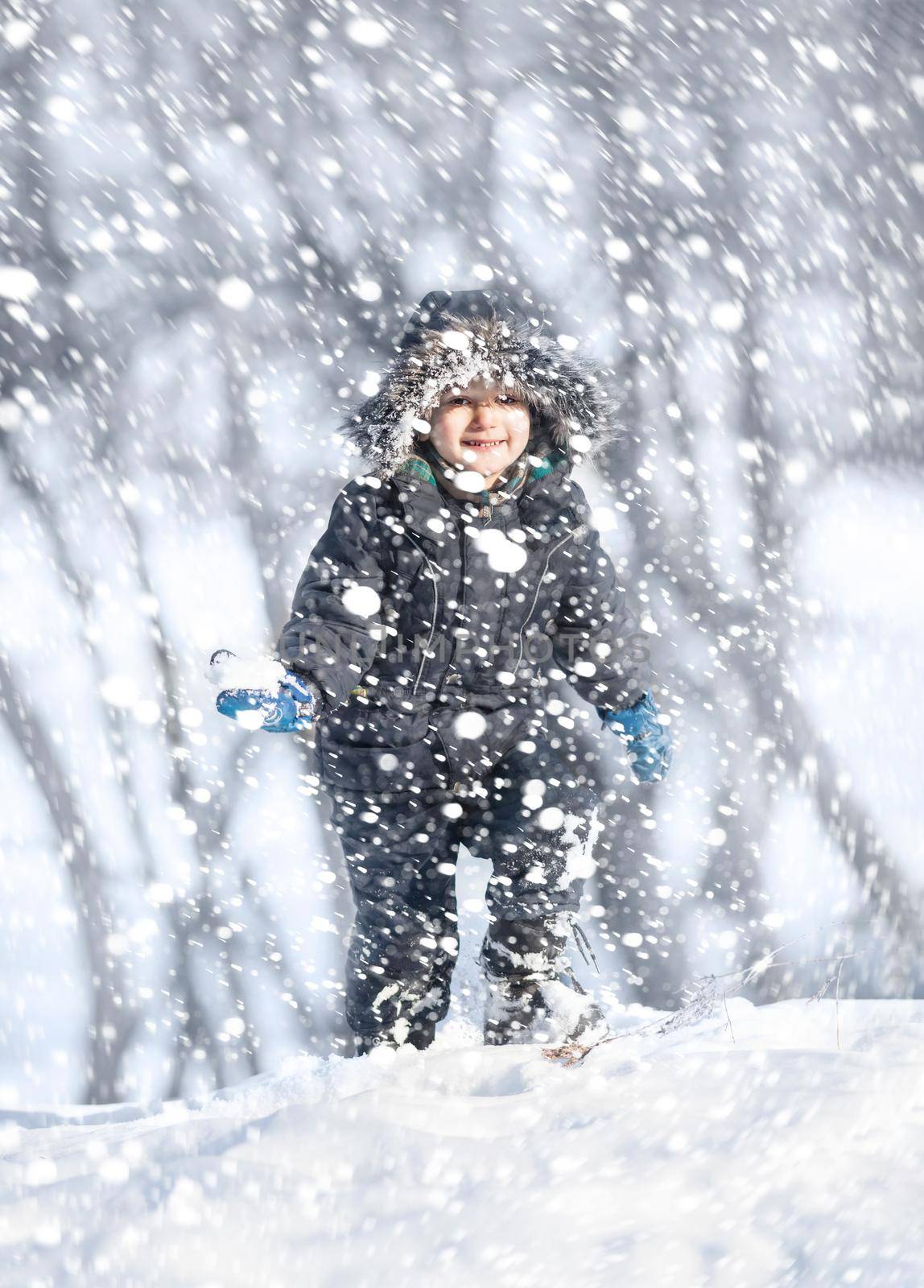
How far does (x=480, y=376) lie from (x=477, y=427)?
4.0 inches

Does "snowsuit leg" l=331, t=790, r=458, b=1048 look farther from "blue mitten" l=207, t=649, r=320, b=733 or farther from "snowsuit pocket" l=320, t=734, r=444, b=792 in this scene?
"blue mitten" l=207, t=649, r=320, b=733

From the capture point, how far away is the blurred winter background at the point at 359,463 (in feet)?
10.6

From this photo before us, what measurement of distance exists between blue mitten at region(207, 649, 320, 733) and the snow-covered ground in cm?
60

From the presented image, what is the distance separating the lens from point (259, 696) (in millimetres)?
1444

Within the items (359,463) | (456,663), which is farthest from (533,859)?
(359,463)

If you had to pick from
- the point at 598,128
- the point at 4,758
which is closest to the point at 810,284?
the point at 598,128

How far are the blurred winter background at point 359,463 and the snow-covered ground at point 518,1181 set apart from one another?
174cm

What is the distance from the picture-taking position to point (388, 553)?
1664 mm

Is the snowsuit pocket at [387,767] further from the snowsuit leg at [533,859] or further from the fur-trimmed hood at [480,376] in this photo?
the fur-trimmed hood at [480,376]

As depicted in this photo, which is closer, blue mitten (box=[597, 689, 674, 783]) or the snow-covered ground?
the snow-covered ground

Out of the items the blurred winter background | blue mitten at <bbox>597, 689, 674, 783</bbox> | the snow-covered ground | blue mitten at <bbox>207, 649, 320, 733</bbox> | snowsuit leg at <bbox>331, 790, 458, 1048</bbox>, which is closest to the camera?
the snow-covered ground

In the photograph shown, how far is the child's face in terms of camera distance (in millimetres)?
1654

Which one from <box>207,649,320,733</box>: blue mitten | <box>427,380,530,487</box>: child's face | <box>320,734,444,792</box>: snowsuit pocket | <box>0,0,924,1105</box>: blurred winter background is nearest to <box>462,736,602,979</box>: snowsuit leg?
<box>320,734,444,792</box>: snowsuit pocket

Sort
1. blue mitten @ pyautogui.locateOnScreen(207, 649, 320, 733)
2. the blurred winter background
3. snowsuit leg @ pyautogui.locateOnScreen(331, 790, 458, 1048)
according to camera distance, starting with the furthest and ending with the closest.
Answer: the blurred winter background → snowsuit leg @ pyautogui.locateOnScreen(331, 790, 458, 1048) → blue mitten @ pyautogui.locateOnScreen(207, 649, 320, 733)
